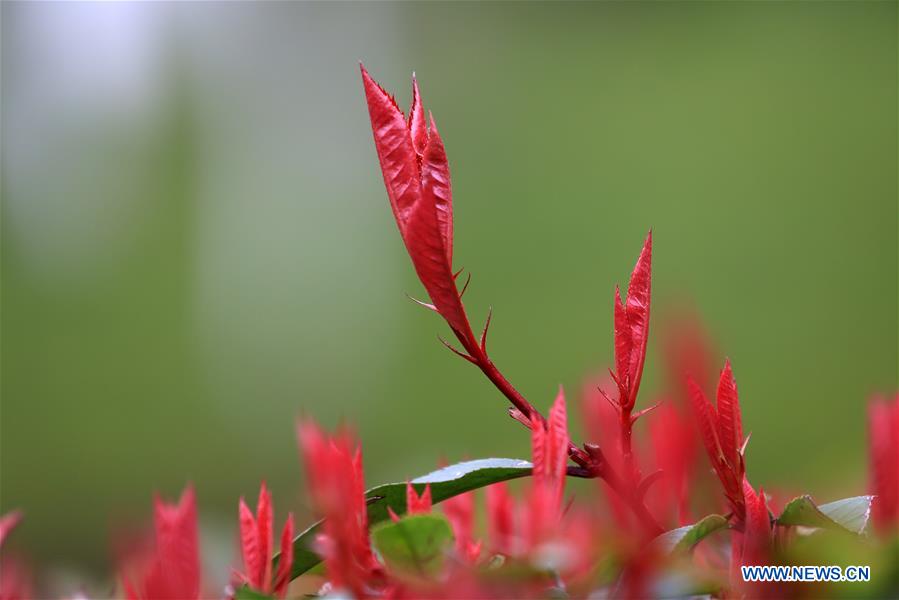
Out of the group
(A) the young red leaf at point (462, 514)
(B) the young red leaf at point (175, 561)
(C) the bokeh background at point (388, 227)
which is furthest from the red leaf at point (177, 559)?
(C) the bokeh background at point (388, 227)

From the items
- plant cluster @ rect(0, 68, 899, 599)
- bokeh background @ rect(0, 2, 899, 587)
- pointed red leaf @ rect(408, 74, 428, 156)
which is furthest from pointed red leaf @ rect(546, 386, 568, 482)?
bokeh background @ rect(0, 2, 899, 587)

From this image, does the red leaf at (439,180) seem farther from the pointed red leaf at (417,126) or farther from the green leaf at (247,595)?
the green leaf at (247,595)

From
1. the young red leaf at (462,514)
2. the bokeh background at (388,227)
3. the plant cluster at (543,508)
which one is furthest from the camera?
the bokeh background at (388,227)

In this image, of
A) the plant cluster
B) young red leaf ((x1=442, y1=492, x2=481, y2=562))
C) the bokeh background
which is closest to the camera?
the plant cluster

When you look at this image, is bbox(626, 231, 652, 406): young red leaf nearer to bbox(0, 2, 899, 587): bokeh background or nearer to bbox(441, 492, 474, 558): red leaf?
bbox(441, 492, 474, 558): red leaf

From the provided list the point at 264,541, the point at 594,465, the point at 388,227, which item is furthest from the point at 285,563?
the point at 388,227

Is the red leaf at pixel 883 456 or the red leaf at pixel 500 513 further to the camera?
the red leaf at pixel 500 513
